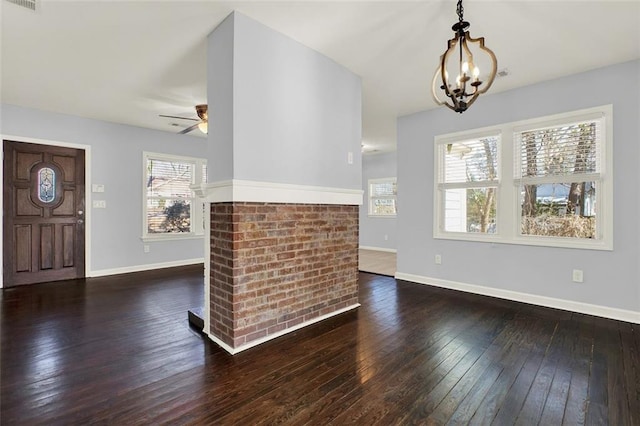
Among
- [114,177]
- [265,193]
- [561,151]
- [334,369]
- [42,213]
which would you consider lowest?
[334,369]

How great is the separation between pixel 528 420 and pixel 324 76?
311 centimetres

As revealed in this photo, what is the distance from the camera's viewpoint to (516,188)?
12.5ft

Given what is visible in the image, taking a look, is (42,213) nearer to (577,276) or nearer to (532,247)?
(532,247)

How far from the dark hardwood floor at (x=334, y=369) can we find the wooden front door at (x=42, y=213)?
1595 mm

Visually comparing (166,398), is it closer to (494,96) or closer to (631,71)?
(494,96)

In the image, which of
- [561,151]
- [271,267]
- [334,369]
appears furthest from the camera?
[561,151]

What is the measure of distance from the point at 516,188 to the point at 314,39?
300cm

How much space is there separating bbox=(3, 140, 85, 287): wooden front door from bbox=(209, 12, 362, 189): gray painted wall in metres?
3.71

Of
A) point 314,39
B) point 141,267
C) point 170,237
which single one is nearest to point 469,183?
point 314,39

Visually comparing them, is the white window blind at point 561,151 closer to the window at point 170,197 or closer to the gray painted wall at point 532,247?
the gray painted wall at point 532,247

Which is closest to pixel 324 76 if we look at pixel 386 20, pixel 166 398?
pixel 386 20

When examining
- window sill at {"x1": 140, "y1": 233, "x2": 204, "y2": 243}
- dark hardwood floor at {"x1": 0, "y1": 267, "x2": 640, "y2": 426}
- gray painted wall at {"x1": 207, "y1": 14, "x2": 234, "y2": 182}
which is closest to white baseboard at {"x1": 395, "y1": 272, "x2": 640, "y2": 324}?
dark hardwood floor at {"x1": 0, "y1": 267, "x2": 640, "y2": 426}

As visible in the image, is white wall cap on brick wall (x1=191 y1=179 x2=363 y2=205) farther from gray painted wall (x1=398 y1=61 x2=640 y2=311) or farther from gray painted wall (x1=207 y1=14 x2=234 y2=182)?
gray painted wall (x1=398 y1=61 x2=640 y2=311)

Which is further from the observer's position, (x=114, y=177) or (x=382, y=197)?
(x=382, y=197)
